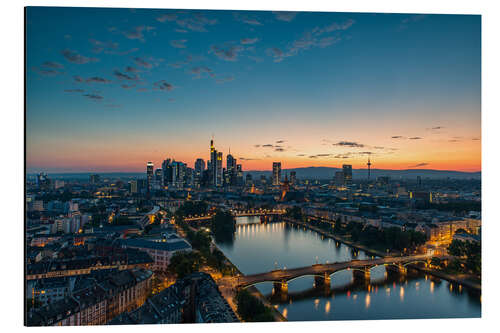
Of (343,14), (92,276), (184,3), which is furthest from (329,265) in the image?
(184,3)

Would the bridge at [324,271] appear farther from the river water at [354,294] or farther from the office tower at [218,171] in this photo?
the office tower at [218,171]

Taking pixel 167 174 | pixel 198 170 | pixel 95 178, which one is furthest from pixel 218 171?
pixel 95 178

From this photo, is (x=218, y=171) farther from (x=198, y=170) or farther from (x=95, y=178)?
(x=95, y=178)

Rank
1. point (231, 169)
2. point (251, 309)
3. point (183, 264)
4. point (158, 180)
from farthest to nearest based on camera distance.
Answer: point (231, 169) < point (158, 180) < point (183, 264) < point (251, 309)

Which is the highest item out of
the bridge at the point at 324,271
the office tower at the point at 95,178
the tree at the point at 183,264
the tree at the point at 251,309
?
the office tower at the point at 95,178

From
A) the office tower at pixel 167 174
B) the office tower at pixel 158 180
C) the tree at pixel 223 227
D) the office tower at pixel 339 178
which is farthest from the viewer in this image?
the office tower at pixel 339 178

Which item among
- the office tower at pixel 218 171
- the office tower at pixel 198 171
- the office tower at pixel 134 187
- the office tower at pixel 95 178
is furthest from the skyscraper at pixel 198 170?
the office tower at pixel 95 178

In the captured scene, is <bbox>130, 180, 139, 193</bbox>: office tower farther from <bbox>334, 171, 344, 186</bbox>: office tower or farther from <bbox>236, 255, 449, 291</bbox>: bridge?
<bbox>236, 255, 449, 291</bbox>: bridge
